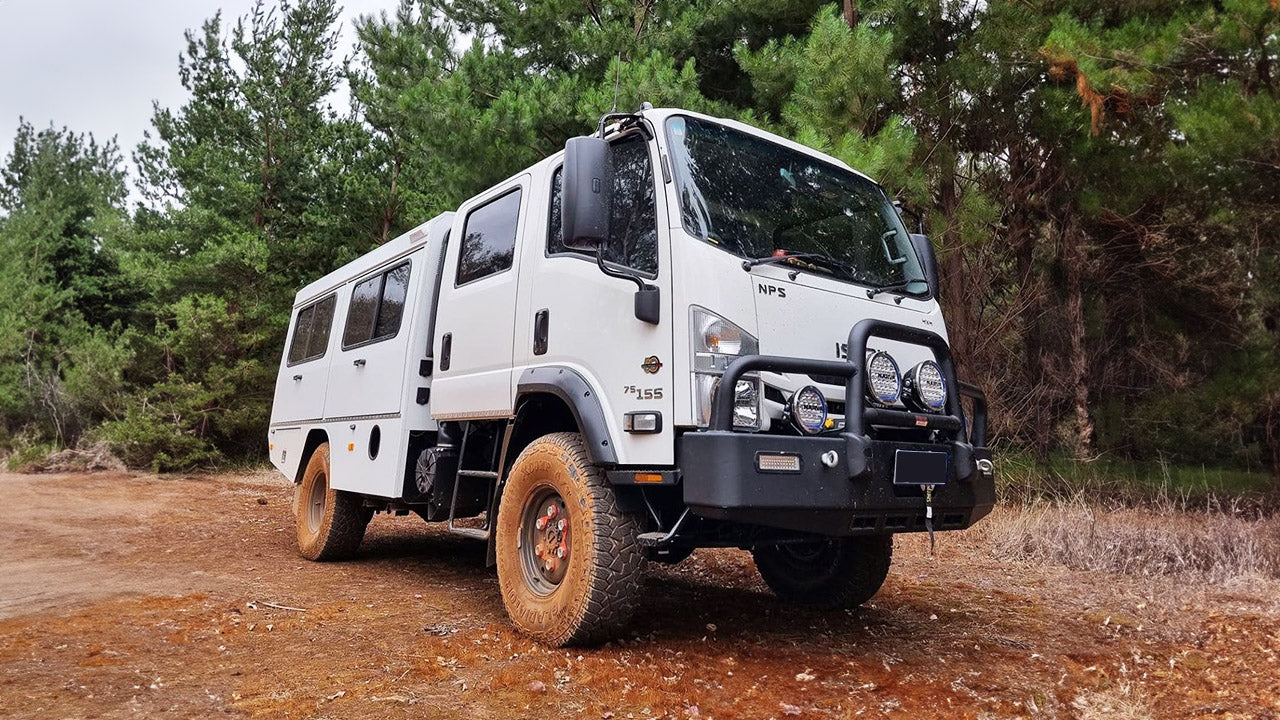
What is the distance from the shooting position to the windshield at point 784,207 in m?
3.93

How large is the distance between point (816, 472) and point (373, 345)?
3.92 meters

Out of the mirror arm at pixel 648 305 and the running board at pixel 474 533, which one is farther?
the running board at pixel 474 533

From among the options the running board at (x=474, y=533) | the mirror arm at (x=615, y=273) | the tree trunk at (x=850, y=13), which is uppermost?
the tree trunk at (x=850, y=13)

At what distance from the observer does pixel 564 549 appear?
4.08 meters

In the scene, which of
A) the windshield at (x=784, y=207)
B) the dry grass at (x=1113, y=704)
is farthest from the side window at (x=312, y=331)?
the dry grass at (x=1113, y=704)

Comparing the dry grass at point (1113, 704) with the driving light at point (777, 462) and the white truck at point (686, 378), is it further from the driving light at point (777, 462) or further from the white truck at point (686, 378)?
the driving light at point (777, 462)

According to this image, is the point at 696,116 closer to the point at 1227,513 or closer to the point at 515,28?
the point at 1227,513

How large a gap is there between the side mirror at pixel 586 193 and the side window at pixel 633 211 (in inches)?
7.5

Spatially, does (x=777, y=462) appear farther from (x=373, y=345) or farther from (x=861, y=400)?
(x=373, y=345)

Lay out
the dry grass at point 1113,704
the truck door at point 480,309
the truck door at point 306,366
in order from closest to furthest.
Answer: the dry grass at point 1113,704, the truck door at point 480,309, the truck door at point 306,366

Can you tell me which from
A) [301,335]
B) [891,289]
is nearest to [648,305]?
[891,289]

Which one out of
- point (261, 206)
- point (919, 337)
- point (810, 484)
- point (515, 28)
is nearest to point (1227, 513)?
point (919, 337)

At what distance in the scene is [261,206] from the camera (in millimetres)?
18781

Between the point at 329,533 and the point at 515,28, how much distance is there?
7820 mm
